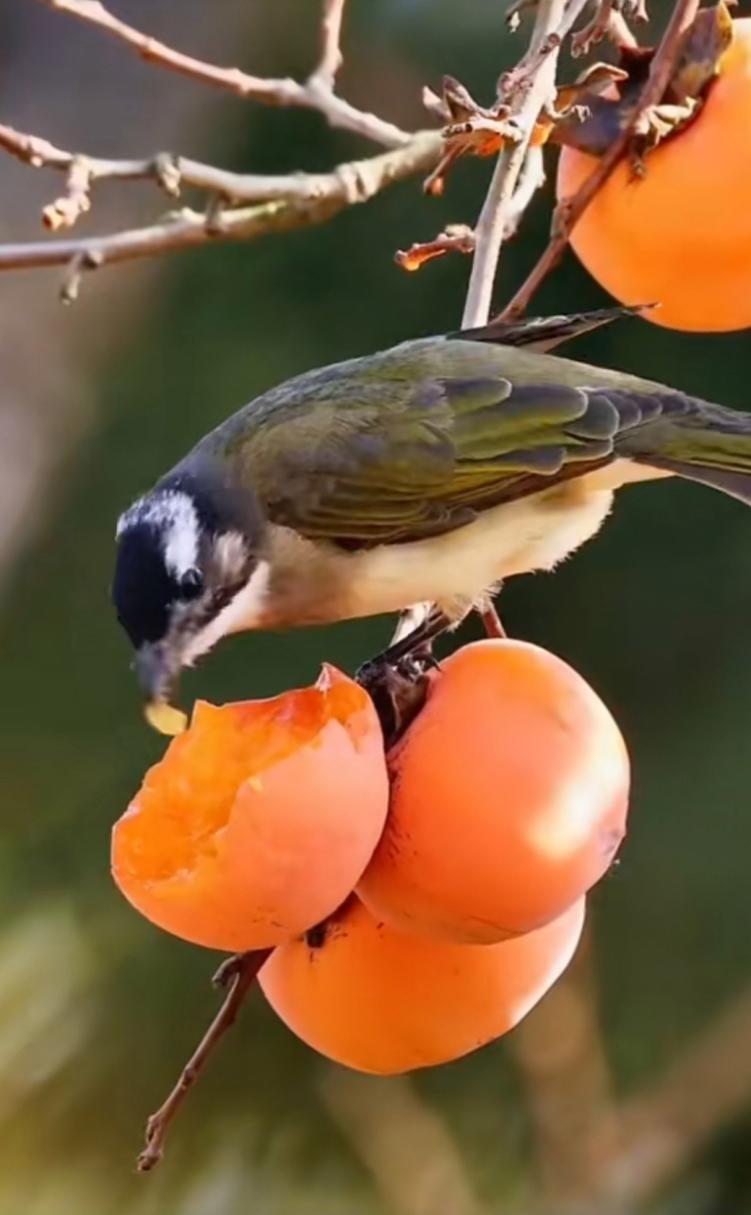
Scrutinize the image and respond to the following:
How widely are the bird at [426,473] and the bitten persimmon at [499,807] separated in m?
0.32

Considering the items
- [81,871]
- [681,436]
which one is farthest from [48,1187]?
[681,436]

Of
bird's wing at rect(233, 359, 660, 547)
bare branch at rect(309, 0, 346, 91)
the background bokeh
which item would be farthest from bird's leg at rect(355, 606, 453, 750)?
the background bokeh

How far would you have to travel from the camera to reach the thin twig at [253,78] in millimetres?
1367

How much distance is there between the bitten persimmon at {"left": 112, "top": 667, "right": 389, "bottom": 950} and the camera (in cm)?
106

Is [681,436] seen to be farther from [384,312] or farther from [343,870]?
[384,312]

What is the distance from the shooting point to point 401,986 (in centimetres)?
119

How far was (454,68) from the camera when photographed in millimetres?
2617

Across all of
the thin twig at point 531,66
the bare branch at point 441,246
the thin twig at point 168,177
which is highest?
the thin twig at point 531,66

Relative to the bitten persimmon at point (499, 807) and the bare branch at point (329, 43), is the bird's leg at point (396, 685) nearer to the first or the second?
the bitten persimmon at point (499, 807)

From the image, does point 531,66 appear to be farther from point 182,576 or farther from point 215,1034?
point 215,1034

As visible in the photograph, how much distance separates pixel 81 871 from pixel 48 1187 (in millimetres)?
390

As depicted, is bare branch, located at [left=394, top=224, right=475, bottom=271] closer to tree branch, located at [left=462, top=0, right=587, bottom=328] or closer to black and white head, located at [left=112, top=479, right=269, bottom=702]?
tree branch, located at [left=462, top=0, right=587, bottom=328]

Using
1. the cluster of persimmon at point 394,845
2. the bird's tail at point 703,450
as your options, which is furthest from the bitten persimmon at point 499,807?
the bird's tail at point 703,450

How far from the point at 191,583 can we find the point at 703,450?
0.46m
